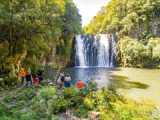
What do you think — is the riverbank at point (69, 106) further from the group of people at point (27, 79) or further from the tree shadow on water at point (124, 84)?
the tree shadow on water at point (124, 84)

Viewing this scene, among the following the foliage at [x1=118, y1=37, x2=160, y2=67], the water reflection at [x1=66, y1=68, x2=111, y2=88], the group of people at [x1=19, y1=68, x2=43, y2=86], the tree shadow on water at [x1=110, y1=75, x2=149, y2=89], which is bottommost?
the tree shadow on water at [x1=110, y1=75, x2=149, y2=89]

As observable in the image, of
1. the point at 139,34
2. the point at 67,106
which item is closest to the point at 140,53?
the point at 139,34

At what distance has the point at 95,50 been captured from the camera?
160 ft

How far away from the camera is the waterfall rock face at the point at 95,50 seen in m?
46.6

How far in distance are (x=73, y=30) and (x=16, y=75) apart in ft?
87.0

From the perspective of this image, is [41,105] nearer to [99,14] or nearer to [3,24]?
[3,24]

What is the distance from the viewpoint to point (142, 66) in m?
42.0

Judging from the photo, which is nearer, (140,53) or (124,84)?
(124,84)

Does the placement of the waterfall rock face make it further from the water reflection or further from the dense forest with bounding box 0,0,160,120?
the water reflection

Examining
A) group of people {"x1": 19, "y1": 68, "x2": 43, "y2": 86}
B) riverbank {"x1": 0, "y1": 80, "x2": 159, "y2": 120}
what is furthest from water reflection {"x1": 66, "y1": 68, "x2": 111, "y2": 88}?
riverbank {"x1": 0, "y1": 80, "x2": 159, "y2": 120}

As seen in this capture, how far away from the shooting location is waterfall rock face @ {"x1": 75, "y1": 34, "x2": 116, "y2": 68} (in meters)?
46.6

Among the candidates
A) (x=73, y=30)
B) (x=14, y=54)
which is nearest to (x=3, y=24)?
(x=14, y=54)

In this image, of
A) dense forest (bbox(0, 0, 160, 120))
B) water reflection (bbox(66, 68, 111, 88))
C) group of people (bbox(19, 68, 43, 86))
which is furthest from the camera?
water reflection (bbox(66, 68, 111, 88))

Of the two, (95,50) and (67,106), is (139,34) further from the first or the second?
(67,106)
